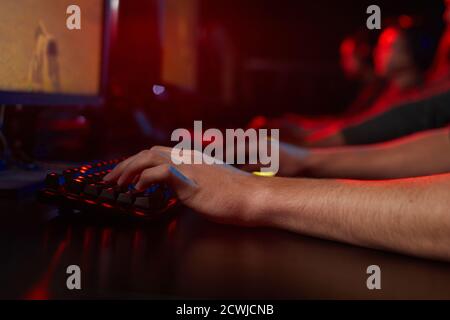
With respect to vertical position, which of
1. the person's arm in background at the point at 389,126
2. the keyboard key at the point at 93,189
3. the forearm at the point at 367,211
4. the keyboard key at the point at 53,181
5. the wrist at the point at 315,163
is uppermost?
the person's arm in background at the point at 389,126

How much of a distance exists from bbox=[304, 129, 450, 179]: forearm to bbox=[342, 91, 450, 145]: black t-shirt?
466 millimetres

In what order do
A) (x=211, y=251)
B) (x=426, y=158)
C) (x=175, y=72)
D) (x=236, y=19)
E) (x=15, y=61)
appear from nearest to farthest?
(x=211, y=251), (x=15, y=61), (x=426, y=158), (x=175, y=72), (x=236, y=19)

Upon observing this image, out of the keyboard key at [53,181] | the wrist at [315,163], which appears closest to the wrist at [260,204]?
the keyboard key at [53,181]

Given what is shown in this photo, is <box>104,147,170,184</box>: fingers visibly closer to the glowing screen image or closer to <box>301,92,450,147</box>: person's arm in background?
the glowing screen image

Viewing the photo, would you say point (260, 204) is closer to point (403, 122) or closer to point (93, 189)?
point (93, 189)

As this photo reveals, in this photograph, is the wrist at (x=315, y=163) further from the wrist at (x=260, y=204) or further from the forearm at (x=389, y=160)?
the wrist at (x=260, y=204)

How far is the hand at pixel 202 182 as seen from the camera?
1.81 ft

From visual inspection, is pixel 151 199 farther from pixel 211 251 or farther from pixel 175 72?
pixel 175 72

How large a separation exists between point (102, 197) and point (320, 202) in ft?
0.80

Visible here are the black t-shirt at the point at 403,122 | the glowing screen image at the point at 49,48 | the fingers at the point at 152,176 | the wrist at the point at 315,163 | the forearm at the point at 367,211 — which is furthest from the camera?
the black t-shirt at the point at 403,122

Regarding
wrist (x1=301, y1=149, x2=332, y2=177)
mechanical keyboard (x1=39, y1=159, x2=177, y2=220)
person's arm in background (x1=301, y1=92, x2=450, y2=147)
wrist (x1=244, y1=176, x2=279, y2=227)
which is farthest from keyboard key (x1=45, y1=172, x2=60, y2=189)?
person's arm in background (x1=301, y1=92, x2=450, y2=147)

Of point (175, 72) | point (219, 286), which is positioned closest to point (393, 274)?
point (219, 286)

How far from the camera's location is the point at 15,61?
2.65 feet
